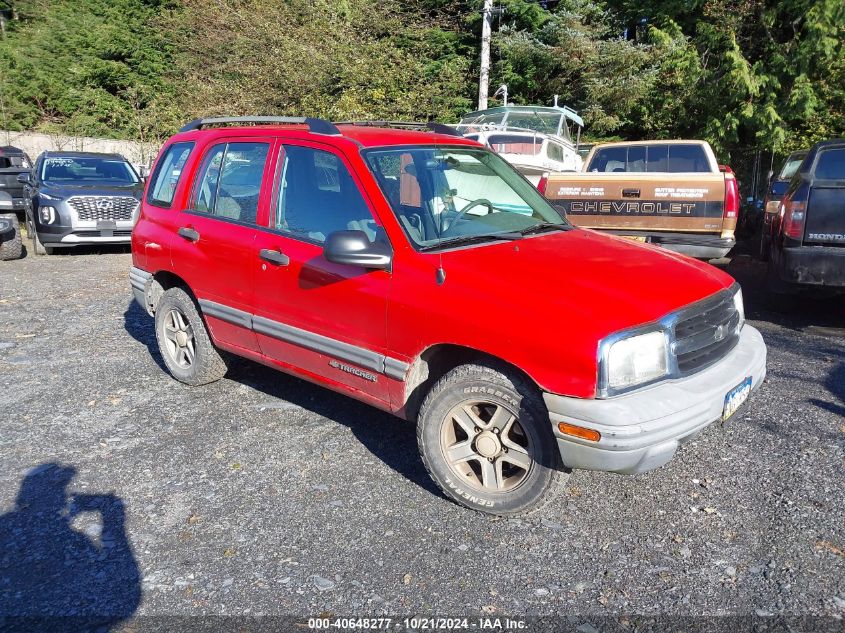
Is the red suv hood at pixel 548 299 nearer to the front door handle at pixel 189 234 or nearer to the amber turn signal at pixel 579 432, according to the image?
the amber turn signal at pixel 579 432

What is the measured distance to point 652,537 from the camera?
10.8ft

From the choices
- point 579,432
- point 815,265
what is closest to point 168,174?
point 579,432

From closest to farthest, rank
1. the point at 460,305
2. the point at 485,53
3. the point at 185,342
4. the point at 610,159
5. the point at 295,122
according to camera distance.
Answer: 1. the point at 460,305
2. the point at 295,122
3. the point at 185,342
4. the point at 610,159
5. the point at 485,53

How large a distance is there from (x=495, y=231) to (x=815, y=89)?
1564cm

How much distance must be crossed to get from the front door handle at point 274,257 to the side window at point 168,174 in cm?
147

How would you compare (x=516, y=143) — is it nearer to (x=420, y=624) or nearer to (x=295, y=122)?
(x=295, y=122)

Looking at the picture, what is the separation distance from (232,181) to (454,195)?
1617 millimetres

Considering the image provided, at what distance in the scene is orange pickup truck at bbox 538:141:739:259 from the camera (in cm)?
767

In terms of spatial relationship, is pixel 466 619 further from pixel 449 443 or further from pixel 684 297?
pixel 684 297

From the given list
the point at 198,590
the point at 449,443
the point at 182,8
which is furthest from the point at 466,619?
the point at 182,8

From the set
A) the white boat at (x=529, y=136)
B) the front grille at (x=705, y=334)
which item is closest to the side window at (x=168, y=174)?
the front grille at (x=705, y=334)

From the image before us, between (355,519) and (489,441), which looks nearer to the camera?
(489,441)

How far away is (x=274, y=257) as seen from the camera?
4.12 meters

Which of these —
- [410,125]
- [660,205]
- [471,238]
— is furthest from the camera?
[660,205]
